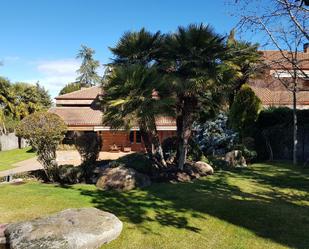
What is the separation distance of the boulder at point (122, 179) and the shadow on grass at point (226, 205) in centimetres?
49

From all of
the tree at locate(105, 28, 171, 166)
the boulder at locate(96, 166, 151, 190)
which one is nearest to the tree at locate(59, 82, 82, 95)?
the tree at locate(105, 28, 171, 166)

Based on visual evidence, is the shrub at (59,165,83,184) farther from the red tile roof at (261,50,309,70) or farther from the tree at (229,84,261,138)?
the tree at (229,84,261,138)

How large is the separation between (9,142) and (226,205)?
31.9 m

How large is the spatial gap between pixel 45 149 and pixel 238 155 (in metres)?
9.02

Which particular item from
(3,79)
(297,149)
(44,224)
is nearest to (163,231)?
(44,224)

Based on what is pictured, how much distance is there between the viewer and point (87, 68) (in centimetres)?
6488

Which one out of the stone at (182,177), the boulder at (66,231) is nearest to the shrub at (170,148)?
the stone at (182,177)

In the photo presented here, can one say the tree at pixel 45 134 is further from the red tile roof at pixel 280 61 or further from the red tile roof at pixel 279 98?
the red tile roof at pixel 279 98

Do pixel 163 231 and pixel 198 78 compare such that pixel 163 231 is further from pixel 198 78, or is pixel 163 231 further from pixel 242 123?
pixel 242 123

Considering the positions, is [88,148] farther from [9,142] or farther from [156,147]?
[9,142]

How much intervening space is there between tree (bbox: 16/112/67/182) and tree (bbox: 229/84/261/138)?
9898 mm

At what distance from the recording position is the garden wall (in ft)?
111

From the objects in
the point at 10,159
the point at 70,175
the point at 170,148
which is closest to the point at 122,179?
the point at 70,175

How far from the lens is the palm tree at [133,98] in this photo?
39.4 feet
